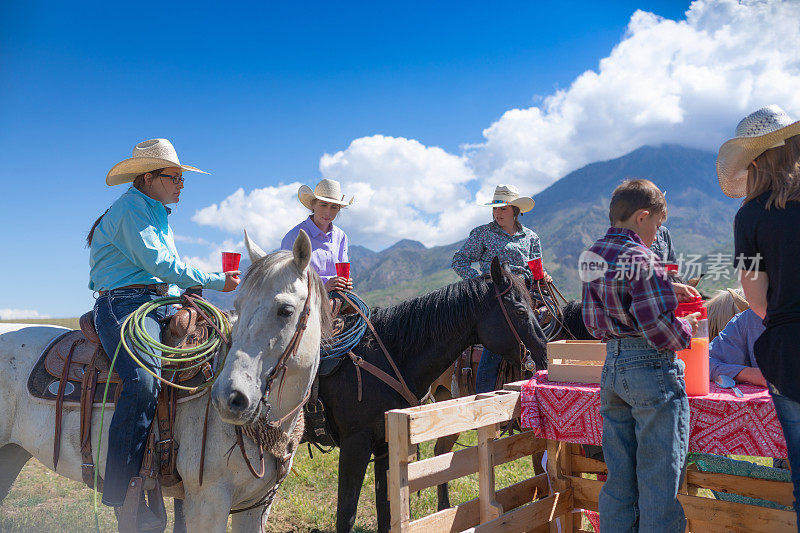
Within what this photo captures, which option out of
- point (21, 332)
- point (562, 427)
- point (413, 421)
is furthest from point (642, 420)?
point (21, 332)

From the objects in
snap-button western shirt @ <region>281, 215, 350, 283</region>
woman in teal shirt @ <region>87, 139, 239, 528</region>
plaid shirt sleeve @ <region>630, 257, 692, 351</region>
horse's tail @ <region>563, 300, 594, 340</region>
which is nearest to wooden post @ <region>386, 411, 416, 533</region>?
plaid shirt sleeve @ <region>630, 257, 692, 351</region>

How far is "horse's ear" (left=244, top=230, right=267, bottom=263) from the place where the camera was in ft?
10.9

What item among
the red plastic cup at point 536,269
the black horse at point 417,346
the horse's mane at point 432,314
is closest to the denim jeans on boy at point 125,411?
the black horse at point 417,346

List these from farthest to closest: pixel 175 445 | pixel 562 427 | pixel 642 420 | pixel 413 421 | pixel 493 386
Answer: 1. pixel 493 386
2. pixel 175 445
3. pixel 562 427
4. pixel 413 421
5. pixel 642 420

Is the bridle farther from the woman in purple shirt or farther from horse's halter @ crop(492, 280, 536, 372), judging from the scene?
horse's halter @ crop(492, 280, 536, 372)

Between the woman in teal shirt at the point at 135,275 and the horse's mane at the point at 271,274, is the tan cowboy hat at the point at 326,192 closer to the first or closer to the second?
the woman in teal shirt at the point at 135,275

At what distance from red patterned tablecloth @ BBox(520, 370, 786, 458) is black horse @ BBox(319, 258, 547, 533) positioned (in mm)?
1470

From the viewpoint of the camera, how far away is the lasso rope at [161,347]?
3029mm

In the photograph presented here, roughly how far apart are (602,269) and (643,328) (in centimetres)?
31

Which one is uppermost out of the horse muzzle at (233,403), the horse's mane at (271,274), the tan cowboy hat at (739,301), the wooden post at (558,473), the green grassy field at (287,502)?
the horse's mane at (271,274)

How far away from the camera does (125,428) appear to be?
3.05 m

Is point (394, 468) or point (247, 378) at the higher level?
point (247, 378)

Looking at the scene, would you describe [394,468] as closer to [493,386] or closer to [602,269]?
[602,269]

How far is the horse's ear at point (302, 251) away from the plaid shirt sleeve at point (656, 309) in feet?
5.89
